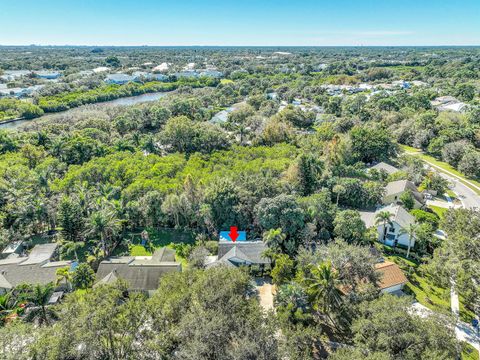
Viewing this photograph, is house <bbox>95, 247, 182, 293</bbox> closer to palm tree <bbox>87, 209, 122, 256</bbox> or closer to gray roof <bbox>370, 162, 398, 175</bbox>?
palm tree <bbox>87, 209, 122, 256</bbox>

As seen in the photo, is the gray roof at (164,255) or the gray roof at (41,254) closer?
the gray roof at (41,254)

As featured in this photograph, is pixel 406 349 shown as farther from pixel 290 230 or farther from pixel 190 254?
pixel 190 254

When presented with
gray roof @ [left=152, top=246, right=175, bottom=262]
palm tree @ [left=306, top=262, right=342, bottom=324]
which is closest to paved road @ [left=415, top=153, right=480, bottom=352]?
palm tree @ [left=306, top=262, right=342, bottom=324]

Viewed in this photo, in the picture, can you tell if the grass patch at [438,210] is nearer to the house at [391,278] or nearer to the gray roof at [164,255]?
the house at [391,278]

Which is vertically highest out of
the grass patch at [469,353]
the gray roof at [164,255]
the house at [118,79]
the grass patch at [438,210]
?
the house at [118,79]

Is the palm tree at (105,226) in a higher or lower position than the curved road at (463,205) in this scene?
higher

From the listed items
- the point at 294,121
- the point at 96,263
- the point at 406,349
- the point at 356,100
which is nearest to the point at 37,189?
the point at 96,263

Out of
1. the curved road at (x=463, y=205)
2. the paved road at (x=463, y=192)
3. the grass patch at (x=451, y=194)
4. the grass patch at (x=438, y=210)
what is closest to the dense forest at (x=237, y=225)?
the grass patch at (x=438, y=210)
